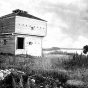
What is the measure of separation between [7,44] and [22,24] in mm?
3235

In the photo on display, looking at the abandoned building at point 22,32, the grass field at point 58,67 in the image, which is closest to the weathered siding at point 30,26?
the abandoned building at point 22,32

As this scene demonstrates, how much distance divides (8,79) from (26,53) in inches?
502

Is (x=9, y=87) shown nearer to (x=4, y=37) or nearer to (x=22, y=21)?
(x=22, y=21)

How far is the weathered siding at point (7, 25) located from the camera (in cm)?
2235

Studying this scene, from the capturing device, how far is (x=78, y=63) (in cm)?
1650

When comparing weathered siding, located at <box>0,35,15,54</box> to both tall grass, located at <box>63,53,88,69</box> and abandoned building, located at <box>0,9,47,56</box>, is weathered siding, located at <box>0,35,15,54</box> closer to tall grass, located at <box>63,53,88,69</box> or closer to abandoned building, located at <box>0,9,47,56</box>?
abandoned building, located at <box>0,9,47,56</box>

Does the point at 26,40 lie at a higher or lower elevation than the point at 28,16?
lower

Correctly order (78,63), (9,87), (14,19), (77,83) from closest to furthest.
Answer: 1. (9,87)
2. (77,83)
3. (78,63)
4. (14,19)

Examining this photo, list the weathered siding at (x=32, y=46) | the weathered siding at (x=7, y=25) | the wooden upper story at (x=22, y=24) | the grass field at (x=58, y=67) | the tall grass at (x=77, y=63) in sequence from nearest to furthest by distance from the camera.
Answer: the grass field at (x=58, y=67)
the tall grass at (x=77, y=63)
the wooden upper story at (x=22, y=24)
the weathered siding at (x=7, y=25)
the weathered siding at (x=32, y=46)

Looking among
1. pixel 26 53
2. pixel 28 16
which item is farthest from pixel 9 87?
pixel 28 16

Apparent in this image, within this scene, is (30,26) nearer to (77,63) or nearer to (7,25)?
(7,25)

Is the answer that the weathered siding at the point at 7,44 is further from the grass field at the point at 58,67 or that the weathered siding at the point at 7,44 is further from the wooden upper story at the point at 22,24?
the grass field at the point at 58,67

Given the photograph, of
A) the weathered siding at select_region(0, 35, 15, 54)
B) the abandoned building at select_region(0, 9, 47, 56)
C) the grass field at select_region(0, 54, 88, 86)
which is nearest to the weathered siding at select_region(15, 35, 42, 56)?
the abandoned building at select_region(0, 9, 47, 56)

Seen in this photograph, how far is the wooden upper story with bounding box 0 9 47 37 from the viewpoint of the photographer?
22156 millimetres
